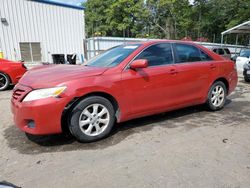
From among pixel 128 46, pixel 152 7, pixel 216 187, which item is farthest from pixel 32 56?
pixel 152 7

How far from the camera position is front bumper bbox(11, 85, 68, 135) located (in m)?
3.11

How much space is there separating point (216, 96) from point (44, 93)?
3721 mm

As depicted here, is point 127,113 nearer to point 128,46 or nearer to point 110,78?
point 110,78

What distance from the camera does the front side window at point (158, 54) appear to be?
13.3 feet

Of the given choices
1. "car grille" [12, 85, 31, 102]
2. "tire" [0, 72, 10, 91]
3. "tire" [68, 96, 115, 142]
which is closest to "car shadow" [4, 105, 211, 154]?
"tire" [68, 96, 115, 142]

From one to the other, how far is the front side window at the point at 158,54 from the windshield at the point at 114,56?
223 millimetres

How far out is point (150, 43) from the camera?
13.6 feet

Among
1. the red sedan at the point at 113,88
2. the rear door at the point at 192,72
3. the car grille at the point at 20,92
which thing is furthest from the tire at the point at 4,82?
the rear door at the point at 192,72

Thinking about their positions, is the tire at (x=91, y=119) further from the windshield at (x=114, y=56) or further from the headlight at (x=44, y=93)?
the windshield at (x=114, y=56)

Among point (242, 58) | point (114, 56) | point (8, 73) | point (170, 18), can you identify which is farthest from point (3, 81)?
point (170, 18)

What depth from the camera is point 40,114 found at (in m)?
3.11

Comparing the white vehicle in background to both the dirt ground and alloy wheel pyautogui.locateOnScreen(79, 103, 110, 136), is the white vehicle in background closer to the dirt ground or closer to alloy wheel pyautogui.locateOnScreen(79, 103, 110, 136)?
the dirt ground

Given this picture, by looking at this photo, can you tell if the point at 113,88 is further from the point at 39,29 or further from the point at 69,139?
the point at 39,29

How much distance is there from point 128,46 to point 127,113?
1354 millimetres
